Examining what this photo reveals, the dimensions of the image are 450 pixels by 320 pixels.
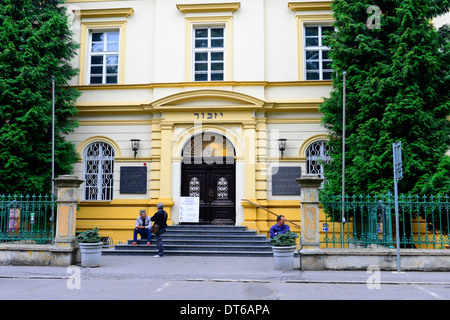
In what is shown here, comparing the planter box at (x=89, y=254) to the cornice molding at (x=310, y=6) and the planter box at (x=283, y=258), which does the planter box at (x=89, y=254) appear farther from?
the cornice molding at (x=310, y=6)

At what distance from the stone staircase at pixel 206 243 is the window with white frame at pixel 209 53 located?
5.97 meters

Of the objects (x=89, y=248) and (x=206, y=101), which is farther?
(x=206, y=101)

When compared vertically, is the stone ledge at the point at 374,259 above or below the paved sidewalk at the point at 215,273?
above

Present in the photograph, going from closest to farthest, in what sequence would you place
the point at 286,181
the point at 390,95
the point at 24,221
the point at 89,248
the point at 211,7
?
the point at 89,248 < the point at 24,221 < the point at 390,95 < the point at 286,181 < the point at 211,7

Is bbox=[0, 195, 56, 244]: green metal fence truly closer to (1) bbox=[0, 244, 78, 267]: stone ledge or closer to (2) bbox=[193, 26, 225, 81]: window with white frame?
(1) bbox=[0, 244, 78, 267]: stone ledge

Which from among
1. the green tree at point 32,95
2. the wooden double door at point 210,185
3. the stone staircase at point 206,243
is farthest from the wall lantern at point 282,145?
the green tree at point 32,95

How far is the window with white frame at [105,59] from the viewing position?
17469 millimetres

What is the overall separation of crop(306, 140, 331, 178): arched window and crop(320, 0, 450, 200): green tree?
1.49 metres

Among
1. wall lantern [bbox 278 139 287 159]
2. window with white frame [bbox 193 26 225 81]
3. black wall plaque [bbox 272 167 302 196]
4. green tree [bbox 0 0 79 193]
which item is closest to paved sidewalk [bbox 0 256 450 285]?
black wall plaque [bbox 272 167 302 196]

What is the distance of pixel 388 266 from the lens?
1038 centimetres

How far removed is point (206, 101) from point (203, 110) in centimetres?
36

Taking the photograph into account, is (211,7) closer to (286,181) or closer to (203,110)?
(203,110)

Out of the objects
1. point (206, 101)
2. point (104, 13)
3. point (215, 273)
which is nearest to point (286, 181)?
point (206, 101)

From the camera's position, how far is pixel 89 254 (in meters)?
10.9
